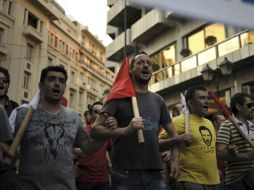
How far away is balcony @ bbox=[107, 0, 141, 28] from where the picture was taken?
21.9 metres

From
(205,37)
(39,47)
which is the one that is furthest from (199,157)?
(39,47)

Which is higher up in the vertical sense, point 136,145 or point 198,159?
point 136,145

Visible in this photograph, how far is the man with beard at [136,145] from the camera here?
2875mm

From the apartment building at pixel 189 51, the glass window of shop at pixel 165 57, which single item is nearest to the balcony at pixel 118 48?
the apartment building at pixel 189 51

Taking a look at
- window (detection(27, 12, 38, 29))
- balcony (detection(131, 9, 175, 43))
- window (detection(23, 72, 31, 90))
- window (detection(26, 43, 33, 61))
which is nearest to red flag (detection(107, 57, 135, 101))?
balcony (detection(131, 9, 175, 43))

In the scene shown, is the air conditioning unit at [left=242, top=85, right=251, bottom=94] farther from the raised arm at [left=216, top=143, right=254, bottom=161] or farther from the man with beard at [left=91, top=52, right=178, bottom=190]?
the man with beard at [left=91, top=52, right=178, bottom=190]

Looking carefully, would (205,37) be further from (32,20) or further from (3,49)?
(32,20)

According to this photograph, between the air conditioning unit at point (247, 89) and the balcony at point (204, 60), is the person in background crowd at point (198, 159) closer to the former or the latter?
the balcony at point (204, 60)

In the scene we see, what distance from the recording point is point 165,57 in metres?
18.3

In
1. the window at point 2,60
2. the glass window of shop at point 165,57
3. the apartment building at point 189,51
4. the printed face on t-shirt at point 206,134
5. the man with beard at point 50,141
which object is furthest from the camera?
the window at point 2,60

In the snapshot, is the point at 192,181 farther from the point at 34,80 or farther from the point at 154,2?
the point at 34,80

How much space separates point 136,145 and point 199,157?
2.98 feet

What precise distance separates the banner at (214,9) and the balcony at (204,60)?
12.0 meters

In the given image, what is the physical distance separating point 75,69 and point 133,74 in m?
42.9
